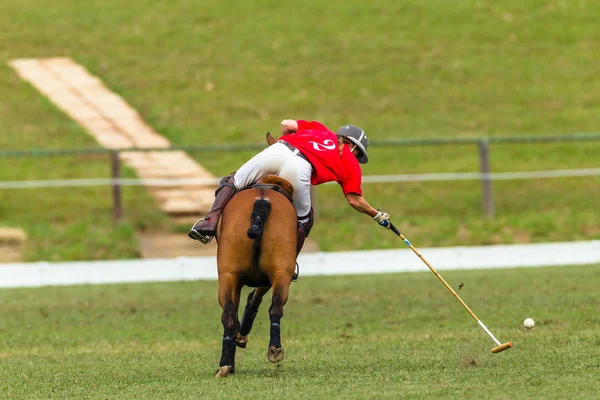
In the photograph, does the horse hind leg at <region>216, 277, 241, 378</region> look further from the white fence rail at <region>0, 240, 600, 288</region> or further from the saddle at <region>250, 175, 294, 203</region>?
the white fence rail at <region>0, 240, 600, 288</region>

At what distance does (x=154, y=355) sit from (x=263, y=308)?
4.22 meters

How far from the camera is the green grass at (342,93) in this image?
21.0 m

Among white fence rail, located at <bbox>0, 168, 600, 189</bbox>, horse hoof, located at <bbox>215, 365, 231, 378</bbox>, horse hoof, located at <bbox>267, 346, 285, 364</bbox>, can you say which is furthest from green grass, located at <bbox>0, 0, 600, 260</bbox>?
horse hoof, located at <bbox>267, 346, 285, 364</bbox>

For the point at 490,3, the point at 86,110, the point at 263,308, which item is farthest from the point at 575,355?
the point at 490,3

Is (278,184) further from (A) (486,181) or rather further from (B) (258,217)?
(A) (486,181)

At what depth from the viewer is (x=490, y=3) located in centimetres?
3234

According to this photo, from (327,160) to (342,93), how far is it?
1947cm

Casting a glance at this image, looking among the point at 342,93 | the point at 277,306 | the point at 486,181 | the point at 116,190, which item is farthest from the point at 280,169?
the point at 342,93

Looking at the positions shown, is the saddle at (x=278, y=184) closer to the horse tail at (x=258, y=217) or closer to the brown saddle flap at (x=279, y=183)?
the brown saddle flap at (x=279, y=183)

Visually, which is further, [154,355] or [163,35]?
[163,35]

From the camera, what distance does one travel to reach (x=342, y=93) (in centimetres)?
2777

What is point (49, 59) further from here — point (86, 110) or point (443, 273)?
point (443, 273)

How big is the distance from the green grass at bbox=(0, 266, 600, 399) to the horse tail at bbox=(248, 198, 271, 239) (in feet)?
3.16

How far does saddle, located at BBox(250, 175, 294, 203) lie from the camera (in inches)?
319
